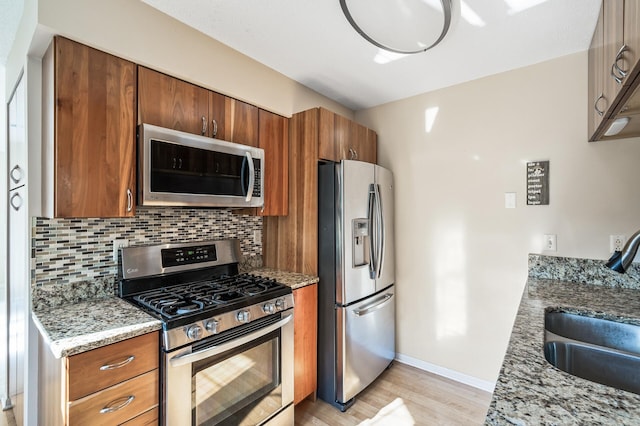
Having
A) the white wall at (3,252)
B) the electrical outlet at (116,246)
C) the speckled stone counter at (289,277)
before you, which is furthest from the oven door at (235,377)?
the white wall at (3,252)

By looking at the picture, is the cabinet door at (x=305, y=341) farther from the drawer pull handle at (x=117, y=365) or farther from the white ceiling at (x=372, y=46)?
the white ceiling at (x=372, y=46)

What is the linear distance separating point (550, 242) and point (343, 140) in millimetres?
1689

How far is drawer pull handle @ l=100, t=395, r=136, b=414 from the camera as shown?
1179mm

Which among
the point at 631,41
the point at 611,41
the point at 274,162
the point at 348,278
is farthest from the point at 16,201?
the point at 611,41

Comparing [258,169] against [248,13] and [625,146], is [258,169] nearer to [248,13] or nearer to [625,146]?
[248,13]

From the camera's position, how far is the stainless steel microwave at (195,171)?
5.16 ft

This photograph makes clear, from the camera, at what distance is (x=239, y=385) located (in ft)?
5.32

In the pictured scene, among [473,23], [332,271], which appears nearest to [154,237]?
[332,271]

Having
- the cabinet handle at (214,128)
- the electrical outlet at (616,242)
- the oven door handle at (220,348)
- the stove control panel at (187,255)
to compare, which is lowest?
the oven door handle at (220,348)

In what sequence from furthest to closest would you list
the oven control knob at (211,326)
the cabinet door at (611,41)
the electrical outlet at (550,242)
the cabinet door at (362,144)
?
the cabinet door at (362,144)
the electrical outlet at (550,242)
the oven control knob at (211,326)
the cabinet door at (611,41)

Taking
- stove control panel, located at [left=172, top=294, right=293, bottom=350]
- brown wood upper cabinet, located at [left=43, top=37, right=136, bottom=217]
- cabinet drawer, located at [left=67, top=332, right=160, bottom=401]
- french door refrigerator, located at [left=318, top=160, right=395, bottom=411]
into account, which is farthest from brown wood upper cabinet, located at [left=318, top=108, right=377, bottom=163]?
cabinet drawer, located at [left=67, top=332, right=160, bottom=401]

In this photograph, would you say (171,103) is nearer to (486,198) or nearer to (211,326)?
(211,326)

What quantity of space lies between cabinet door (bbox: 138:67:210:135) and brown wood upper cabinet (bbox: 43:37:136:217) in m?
0.05

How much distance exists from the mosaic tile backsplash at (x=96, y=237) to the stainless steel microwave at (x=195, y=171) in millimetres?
325
